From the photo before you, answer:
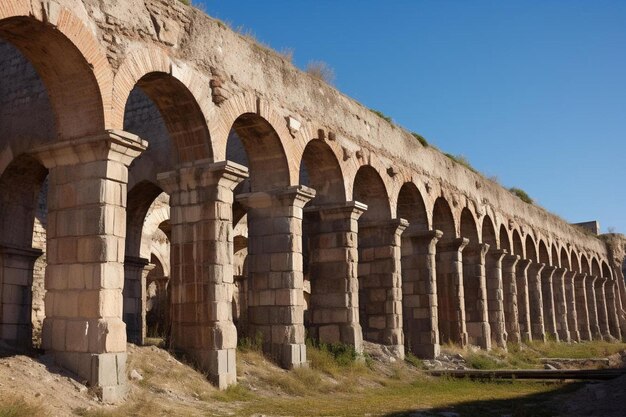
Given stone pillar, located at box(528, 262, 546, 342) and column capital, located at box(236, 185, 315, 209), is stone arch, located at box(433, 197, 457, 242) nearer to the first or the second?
column capital, located at box(236, 185, 315, 209)

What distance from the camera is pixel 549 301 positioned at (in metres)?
26.6

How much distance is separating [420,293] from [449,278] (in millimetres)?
1825

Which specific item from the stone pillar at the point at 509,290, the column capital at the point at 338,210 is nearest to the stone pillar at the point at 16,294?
the column capital at the point at 338,210

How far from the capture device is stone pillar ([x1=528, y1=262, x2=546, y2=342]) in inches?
958

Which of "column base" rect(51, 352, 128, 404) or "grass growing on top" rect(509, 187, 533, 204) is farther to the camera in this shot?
"grass growing on top" rect(509, 187, 533, 204)

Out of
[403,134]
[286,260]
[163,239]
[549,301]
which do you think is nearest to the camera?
[286,260]

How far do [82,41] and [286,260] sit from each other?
4.80 meters

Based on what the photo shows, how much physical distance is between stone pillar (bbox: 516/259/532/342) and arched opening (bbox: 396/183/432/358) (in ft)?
27.7

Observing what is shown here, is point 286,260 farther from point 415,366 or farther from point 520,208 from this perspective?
point 520,208

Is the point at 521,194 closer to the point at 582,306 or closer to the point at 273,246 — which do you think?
the point at 582,306

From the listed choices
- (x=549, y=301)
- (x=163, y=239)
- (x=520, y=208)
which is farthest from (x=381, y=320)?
(x=549, y=301)

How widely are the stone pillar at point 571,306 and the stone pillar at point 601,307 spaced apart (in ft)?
15.0

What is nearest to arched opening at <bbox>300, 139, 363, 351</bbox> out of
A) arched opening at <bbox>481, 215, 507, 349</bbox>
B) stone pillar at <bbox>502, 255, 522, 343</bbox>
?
arched opening at <bbox>481, 215, 507, 349</bbox>

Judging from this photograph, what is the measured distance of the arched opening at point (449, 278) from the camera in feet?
55.7
